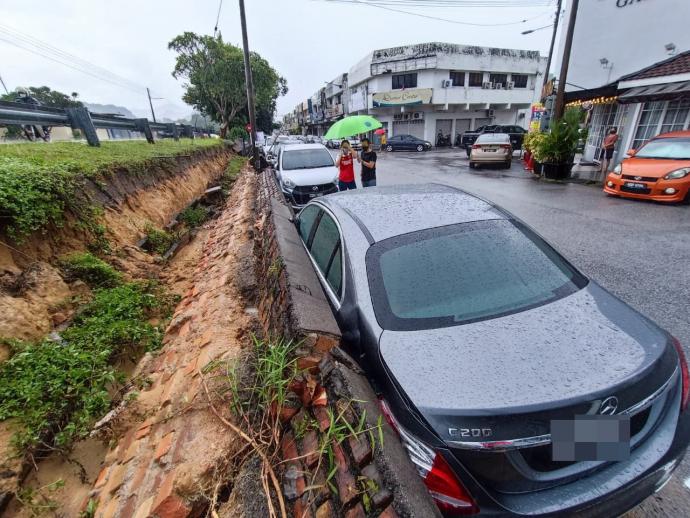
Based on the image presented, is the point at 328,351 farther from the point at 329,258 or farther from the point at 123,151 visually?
the point at 123,151

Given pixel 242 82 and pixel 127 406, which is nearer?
pixel 127 406

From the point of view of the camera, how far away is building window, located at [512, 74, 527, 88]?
32.1 m

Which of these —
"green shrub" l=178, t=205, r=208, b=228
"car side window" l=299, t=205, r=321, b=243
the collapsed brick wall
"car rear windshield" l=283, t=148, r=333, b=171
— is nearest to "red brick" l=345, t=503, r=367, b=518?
the collapsed brick wall

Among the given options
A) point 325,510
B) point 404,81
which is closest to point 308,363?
point 325,510

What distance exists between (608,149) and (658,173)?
16.9 ft

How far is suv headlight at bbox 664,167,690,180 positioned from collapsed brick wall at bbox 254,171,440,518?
8.76 metres

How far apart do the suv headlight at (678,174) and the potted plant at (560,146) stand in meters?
4.01

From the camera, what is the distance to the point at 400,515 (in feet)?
3.78

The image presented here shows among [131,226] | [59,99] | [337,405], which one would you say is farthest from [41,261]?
[59,99]

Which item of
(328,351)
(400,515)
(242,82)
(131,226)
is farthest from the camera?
(242,82)

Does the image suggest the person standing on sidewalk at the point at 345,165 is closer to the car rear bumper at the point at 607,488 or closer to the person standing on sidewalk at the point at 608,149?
the car rear bumper at the point at 607,488

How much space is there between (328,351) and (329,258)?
925 mm

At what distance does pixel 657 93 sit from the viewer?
915cm

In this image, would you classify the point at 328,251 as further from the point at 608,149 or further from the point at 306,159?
the point at 608,149
